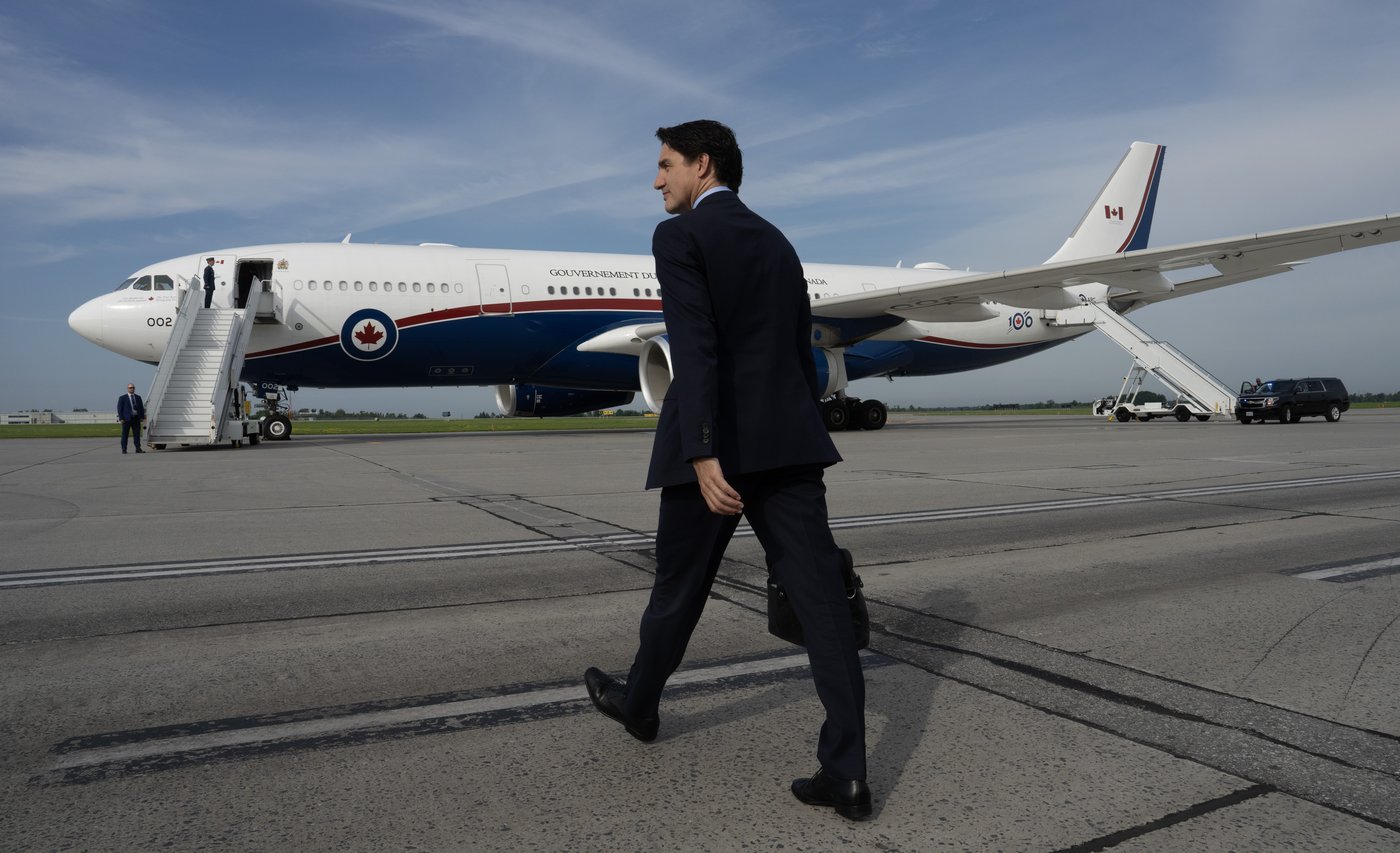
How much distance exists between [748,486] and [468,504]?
6001 millimetres

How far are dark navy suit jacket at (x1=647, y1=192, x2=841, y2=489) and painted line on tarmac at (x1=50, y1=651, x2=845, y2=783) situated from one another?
1032 mm

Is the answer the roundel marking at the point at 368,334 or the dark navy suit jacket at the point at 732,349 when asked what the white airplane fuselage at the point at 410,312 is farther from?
the dark navy suit jacket at the point at 732,349

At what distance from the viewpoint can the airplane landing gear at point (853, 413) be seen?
20609 mm

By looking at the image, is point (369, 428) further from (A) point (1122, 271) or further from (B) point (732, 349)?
(B) point (732, 349)

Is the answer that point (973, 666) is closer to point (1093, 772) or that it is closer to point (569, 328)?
point (1093, 772)

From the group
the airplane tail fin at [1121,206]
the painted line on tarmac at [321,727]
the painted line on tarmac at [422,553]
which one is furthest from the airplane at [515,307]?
the painted line on tarmac at [321,727]

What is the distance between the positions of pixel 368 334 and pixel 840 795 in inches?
650

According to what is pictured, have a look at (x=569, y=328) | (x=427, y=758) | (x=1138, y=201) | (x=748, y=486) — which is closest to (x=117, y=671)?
(x=427, y=758)

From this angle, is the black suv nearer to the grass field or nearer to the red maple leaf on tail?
the grass field

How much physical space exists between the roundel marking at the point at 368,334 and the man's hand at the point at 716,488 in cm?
1610

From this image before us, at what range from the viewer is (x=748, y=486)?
7.65ft

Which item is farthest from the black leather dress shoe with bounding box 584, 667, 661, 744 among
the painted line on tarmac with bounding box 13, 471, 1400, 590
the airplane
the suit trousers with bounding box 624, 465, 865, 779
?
the airplane

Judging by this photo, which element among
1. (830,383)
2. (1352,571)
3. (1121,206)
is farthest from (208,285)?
(1121,206)

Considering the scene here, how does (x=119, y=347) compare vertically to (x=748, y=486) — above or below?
above
